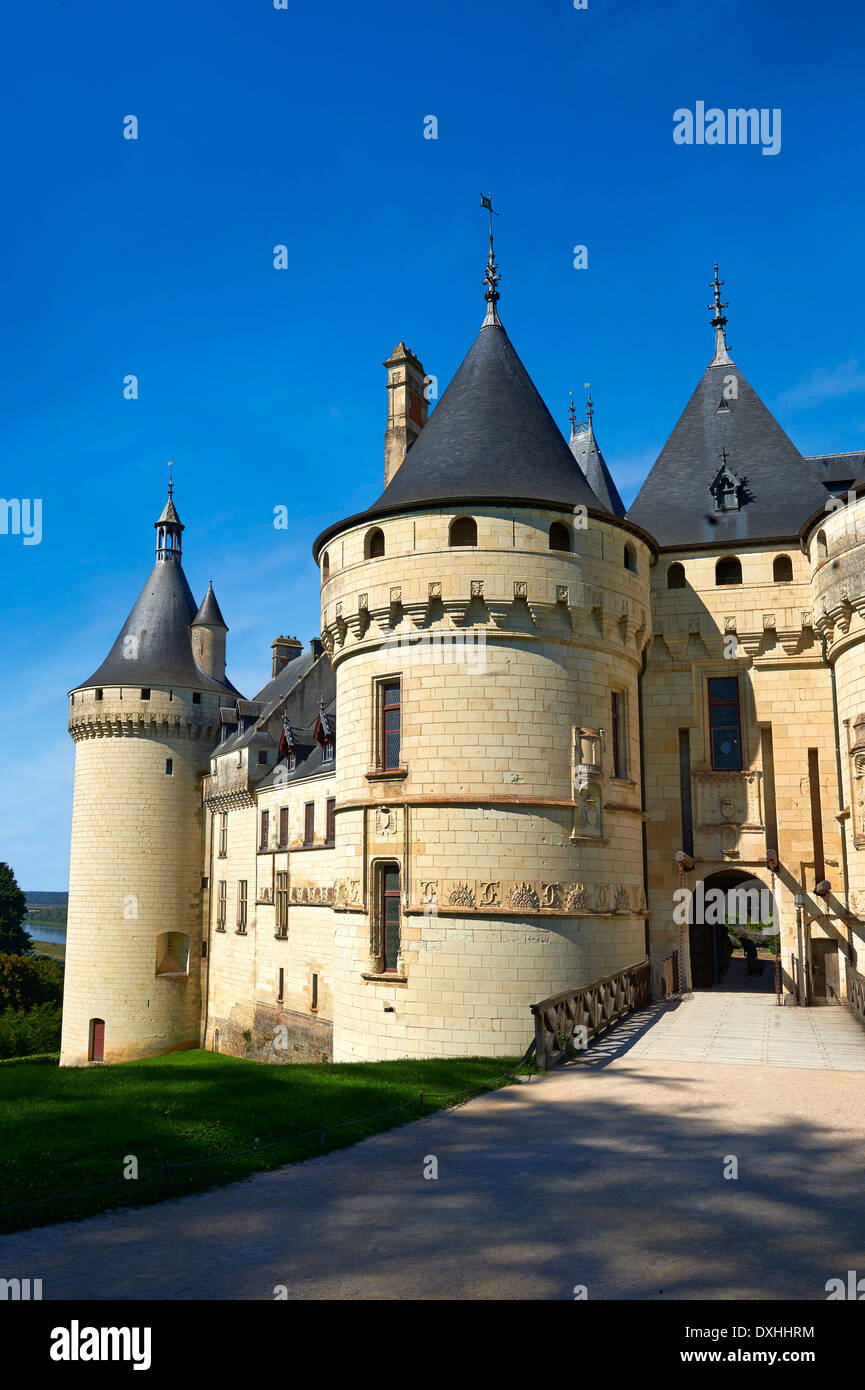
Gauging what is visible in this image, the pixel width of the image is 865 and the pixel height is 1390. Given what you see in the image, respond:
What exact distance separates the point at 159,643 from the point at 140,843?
886 centimetres

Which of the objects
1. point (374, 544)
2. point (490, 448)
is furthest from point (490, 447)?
point (374, 544)

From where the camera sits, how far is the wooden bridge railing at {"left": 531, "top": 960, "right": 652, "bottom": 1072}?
13.9 metres

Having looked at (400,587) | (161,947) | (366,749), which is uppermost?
(400,587)

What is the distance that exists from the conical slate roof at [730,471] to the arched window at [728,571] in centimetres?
59

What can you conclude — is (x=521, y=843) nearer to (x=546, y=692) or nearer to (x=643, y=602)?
(x=546, y=692)

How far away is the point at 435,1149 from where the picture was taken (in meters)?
9.73

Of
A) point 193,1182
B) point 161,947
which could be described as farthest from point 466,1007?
point 161,947

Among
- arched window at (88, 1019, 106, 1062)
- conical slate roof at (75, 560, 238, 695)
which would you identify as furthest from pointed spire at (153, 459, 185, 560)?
arched window at (88, 1019, 106, 1062)

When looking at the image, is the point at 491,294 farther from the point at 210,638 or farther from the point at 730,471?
the point at 210,638

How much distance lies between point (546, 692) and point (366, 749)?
3662 millimetres

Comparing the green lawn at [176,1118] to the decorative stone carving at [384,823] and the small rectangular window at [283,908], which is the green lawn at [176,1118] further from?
the small rectangular window at [283,908]

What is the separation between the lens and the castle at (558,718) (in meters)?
17.1

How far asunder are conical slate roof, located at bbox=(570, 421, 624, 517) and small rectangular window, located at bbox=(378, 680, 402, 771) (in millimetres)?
15489
